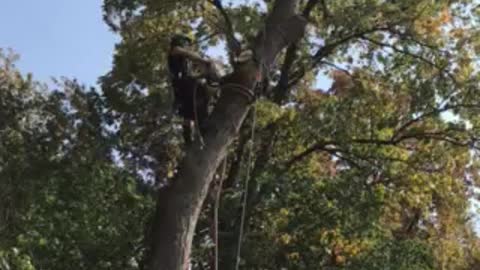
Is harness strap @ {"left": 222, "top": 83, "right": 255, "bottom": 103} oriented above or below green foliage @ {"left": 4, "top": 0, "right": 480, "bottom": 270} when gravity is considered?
below

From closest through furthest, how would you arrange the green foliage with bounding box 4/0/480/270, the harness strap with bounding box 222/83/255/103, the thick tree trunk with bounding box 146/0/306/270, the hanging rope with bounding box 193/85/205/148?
1. the thick tree trunk with bounding box 146/0/306/270
2. the hanging rope with bounding box 193/85/205/148
3. the harness strap with bounding box 222/83/255/103
4. the green foliage with bounding box 4/0/480/270

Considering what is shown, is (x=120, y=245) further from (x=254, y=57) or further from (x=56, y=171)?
(x=254, y=57)

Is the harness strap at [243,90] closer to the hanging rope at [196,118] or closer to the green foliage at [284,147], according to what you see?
the hanging rope at [196,118]

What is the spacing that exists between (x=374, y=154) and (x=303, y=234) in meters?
1.49

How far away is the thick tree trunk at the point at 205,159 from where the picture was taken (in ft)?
15.8

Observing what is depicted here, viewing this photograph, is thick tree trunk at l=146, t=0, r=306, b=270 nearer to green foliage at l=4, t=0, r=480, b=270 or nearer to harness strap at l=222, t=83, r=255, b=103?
harness strap at l=222, t=83, r=255, b=103

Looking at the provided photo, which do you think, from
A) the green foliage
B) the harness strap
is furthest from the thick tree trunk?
the green foliage

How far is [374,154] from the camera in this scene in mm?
10578

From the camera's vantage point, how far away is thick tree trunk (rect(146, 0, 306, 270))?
15.8 feet

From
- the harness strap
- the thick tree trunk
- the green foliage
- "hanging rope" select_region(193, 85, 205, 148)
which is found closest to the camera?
the thick tree trunk

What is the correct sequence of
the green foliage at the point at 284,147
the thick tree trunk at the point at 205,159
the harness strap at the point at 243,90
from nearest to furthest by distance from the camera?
the thick tree trunk at the point at 205,159 → the harness strap at the point at 243,90 → the green foliage at the point at 284,147

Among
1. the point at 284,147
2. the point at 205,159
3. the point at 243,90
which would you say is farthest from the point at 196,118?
the point at 284,147


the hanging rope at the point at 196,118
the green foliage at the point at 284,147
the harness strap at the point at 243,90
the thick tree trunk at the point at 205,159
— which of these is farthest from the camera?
the green foliage at the point at 284,147

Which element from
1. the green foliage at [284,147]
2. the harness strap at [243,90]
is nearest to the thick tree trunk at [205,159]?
the harness strap at [243,90]
